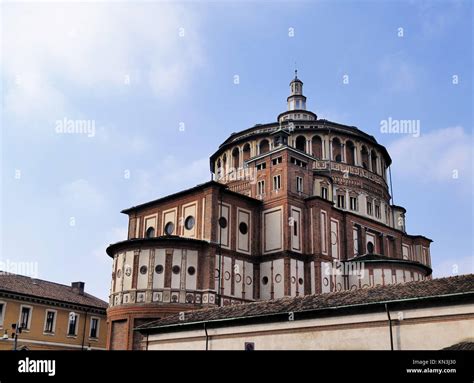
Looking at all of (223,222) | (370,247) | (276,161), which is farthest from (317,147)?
(223,222)

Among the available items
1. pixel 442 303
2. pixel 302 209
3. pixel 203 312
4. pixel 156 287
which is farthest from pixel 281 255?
pixel 442 303

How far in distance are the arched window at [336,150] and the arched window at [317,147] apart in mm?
1359

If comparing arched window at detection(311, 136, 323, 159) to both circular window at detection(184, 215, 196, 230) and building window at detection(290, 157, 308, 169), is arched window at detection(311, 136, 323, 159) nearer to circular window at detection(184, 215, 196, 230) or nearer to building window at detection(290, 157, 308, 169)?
building window at detection(290, 157, 308, 169)

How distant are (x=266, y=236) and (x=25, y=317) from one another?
2167 centimetres

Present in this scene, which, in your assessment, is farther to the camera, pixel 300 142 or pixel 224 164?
pixel 224 164

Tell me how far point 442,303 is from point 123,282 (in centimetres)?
2636

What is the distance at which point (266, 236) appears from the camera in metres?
45.6

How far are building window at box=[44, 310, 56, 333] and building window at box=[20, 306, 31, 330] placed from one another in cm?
173

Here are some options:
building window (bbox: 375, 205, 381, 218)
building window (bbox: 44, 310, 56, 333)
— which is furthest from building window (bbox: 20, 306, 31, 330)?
building window (bbox: 375, 205, 381, 218)

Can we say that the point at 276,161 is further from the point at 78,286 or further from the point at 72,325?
the point at 78,286

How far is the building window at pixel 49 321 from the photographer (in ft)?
157

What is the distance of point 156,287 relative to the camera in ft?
129

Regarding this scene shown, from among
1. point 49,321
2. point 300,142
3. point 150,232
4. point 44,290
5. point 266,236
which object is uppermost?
point 300,142

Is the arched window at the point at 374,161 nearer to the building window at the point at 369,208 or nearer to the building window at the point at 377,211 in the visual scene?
the building window at the point at 377,211
